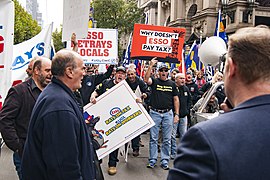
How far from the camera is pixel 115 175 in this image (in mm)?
6379

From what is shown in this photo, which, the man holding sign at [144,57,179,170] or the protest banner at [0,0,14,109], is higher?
the protest banner at [0,0,14,109]

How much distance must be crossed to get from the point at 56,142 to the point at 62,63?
0.65 m

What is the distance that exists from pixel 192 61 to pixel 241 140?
13318mm

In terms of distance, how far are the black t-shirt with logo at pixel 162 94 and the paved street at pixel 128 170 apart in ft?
4.02

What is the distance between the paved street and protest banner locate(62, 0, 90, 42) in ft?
8.91

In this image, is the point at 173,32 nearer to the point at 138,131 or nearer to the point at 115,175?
the point at 138,131

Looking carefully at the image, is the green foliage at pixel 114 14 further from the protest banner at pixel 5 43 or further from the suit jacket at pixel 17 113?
the suit jacket at pixel 17 113

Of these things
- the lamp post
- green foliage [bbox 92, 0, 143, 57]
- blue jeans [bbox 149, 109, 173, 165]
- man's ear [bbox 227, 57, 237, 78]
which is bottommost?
blue jeans [bbox 149, 109, 173, 165]

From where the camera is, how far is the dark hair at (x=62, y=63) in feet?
9.16

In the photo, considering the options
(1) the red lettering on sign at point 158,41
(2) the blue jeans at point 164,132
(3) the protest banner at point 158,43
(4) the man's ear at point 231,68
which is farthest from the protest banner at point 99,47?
(4) the man's ear at point 231,68

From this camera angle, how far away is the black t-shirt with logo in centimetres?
684

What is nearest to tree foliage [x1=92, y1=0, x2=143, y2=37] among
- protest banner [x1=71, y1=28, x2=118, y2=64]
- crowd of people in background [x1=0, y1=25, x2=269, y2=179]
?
protest banner [x1=71, y1=28, x2=118, y2=64]

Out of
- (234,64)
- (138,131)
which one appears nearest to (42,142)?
(234,64)

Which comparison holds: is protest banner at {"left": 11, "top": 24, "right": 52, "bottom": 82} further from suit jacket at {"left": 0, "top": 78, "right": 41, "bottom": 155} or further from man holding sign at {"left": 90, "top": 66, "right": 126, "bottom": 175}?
suit jacket at {"left": 0, "top": 78, "right": 41, "bottom": 155}
